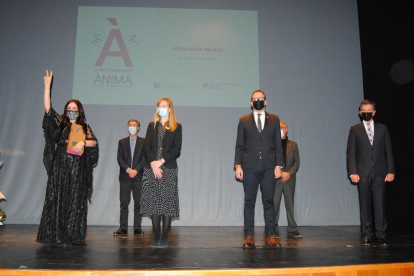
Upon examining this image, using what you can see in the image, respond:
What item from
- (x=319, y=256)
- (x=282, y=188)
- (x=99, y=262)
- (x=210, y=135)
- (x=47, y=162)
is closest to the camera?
(x=99, y=262)

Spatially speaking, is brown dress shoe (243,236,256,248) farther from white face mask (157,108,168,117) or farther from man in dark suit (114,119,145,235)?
man in dark suit (114,119,145,235)

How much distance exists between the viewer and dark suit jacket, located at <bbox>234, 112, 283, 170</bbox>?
2.86 meters

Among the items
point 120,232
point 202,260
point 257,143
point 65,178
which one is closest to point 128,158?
point 120,232

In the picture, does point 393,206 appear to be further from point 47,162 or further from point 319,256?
point 47,162

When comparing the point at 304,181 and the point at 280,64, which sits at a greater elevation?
the point at 280,64

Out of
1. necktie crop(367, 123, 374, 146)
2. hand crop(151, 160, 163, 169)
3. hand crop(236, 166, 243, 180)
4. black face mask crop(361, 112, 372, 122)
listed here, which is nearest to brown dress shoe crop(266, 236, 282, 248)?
hand crop(236, 166, 243, 180)

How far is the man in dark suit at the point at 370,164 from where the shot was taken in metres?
3.20

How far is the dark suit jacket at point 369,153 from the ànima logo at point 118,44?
11.8ft

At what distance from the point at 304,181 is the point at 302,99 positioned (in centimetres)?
137

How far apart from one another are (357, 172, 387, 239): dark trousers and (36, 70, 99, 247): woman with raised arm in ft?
8.69

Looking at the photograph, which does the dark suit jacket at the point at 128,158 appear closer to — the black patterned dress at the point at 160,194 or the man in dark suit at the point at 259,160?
A: the black patterned dress at the point at 160,194

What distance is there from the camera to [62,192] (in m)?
2.81

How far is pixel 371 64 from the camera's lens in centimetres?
539

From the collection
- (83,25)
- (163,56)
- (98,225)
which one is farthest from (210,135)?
(83,25)
